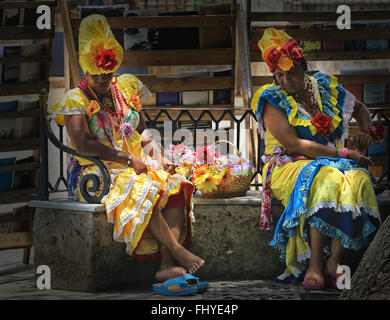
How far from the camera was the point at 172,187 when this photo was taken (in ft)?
13.6

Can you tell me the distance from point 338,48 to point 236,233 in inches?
123

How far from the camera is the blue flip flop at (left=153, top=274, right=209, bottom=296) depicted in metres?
3.92

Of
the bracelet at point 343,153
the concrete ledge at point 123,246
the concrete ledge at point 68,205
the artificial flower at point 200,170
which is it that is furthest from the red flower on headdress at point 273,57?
the concrete ledge at point 68,205

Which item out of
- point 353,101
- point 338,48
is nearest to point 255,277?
point 353,101

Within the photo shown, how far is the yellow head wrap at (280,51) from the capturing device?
4312mm

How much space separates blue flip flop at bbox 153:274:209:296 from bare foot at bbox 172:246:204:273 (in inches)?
3.2

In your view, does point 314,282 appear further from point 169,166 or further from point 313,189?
point 169,166

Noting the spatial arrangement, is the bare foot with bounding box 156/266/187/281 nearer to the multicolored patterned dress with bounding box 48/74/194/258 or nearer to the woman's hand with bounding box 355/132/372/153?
the multicolored patterned dress with bounding box 48/74/194/258

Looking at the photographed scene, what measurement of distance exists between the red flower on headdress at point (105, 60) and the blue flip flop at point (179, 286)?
4.71 ft

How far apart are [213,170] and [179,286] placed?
3.08ft

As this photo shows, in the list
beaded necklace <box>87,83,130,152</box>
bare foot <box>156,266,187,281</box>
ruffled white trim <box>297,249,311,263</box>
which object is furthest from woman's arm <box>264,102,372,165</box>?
bare foot <box>156,266,187,281</box>

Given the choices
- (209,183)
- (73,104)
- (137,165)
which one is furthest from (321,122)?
(73,104)

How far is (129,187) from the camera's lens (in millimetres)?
4047
